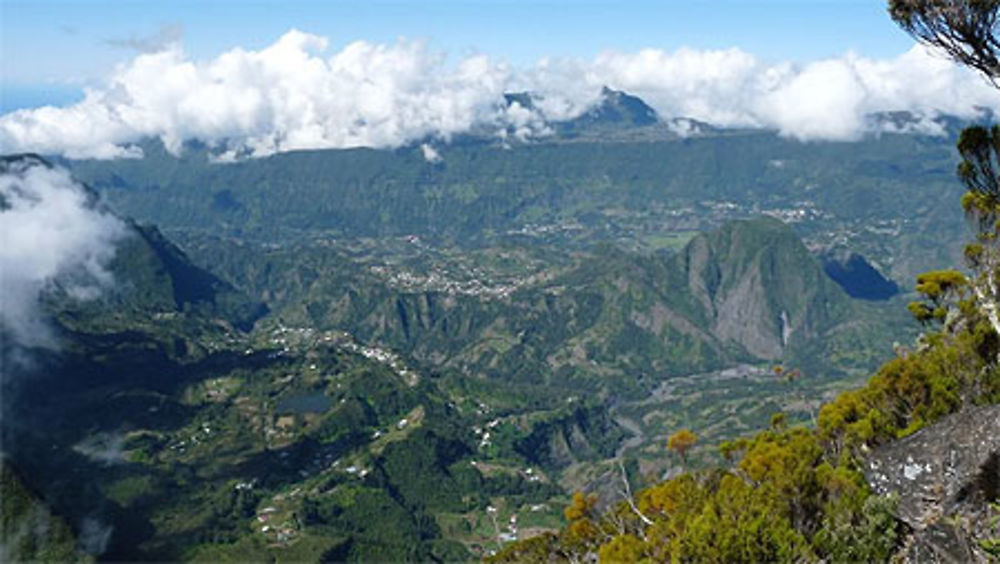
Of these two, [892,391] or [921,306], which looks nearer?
[892,391]

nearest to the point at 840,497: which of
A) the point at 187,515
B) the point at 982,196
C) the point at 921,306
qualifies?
the point at 982,196

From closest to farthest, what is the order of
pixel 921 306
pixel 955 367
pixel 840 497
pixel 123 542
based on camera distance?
1. pixel 840 497
2. pixel 955 367
3. pixel 921 306
4. pixel 123 542

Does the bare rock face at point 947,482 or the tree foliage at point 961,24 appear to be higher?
the tree foliage at point 961,24

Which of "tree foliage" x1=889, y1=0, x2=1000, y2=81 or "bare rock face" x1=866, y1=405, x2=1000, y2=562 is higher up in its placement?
"tree foliage" x1=889, y1=0, x2=1000, y2=81

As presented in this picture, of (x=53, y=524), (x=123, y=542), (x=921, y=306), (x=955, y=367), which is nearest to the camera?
(x=955, y=367)

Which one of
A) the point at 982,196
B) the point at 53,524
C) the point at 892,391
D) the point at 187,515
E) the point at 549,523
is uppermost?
the point at 982,196

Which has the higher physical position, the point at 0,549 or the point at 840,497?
the point at 840,497

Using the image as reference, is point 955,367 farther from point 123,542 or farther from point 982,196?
point 123,542

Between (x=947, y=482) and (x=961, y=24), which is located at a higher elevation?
(x=961, y=24)
